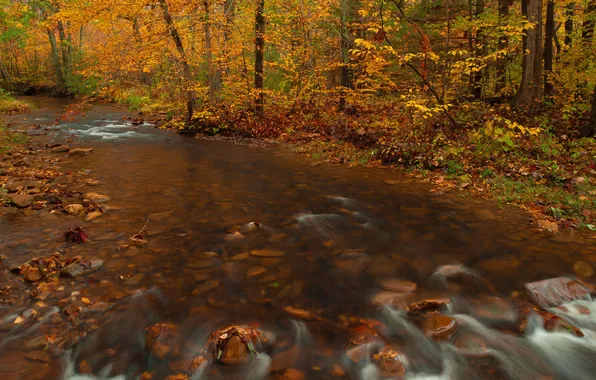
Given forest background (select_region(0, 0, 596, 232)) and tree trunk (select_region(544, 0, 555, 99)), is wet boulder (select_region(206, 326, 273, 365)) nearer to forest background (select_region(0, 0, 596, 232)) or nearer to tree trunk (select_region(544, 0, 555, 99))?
forest background (select_region(0, 0, 596, 232))

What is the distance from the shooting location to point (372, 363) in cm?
297

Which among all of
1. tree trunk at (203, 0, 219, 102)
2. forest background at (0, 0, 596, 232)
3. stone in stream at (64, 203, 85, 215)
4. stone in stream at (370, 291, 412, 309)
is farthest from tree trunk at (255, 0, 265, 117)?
stone in stream at (370, 291, 412, 309)

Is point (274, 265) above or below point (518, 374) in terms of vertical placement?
above

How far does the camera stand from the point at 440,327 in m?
3.35

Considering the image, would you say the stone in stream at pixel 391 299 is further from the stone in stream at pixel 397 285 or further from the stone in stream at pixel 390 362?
the stone in stream at pixel 390 362

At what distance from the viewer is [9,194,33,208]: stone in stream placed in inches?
231

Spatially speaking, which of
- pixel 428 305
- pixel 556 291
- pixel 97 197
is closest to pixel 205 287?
pixel 428 305

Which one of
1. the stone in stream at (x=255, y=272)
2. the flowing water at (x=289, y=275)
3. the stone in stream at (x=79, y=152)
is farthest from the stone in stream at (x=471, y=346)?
the stone in stream at (x=79, y=152)

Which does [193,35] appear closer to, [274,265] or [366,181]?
[366,181]

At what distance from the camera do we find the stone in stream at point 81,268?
157 inches

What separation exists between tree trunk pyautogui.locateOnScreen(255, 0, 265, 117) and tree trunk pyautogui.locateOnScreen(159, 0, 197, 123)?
2501 mm

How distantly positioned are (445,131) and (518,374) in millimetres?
7664

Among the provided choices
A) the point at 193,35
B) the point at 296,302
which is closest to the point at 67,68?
the point at 193,35

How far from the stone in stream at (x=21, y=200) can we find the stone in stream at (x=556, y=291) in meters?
7.53
